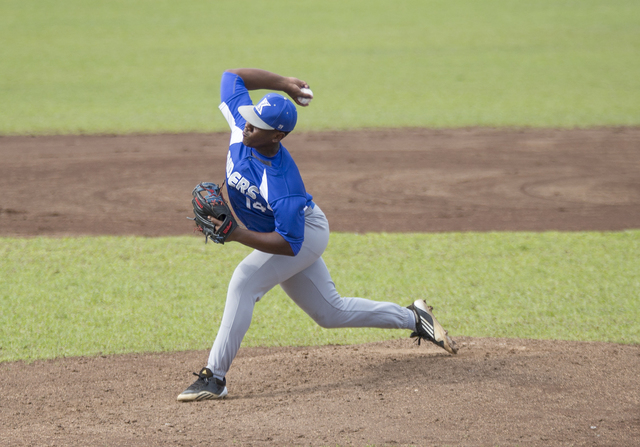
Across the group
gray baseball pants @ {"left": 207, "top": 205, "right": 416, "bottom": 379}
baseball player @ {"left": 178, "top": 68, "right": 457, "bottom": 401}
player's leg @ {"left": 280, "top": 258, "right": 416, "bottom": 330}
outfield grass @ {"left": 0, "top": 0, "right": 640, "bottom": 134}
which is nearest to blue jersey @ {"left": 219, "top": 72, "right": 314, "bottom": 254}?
baseball player @ {"left": 178, "top": 68, "right": 457, "bottom": 401}

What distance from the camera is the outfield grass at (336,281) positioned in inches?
204

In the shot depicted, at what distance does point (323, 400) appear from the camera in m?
4.03

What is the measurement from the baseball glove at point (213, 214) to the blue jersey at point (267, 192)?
211mm

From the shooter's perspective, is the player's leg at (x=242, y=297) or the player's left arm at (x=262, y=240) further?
the player's leg at (x=242, y=297)

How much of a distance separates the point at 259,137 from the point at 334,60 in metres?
14.9

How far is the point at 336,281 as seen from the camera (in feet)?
20.3

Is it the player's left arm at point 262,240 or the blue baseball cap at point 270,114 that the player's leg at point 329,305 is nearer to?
the player's left arm at point 262,240

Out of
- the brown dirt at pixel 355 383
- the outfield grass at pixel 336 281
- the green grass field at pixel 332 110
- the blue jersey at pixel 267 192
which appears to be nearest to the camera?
the brown dirt at pixel 355 383

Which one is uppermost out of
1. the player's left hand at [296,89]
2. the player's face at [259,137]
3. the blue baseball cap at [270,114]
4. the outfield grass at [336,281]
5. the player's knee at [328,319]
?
the player's left hand at [296,89]

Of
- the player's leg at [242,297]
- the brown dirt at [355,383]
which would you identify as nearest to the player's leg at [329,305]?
the player's leg at [242,297]

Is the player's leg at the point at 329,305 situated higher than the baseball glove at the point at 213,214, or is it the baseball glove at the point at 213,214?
the baseball glove at the point at 213,214

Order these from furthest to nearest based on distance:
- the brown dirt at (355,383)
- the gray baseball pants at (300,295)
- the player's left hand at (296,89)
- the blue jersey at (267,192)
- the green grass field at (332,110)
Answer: the green grass field at (332,110) < the player's left hand at (296,89) < the gray baseball pants at (300,295) < the blue jersey at (267,192) < the brown dirt at (355,383)

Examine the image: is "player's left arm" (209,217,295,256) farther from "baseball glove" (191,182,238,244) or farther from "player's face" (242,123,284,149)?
"player's face" (242,123,284,149)

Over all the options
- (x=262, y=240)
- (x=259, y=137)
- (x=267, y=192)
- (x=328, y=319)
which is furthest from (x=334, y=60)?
(x=262, y=240)
